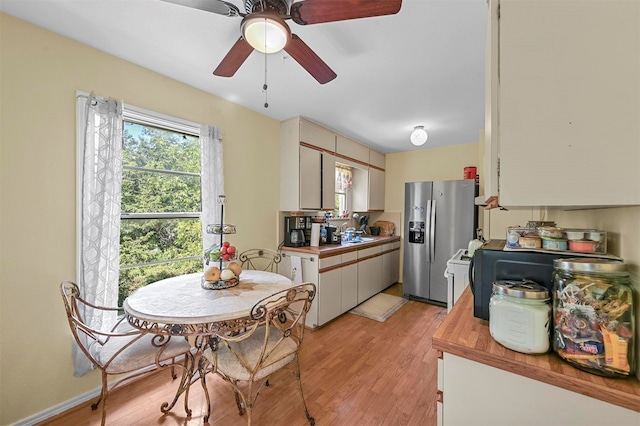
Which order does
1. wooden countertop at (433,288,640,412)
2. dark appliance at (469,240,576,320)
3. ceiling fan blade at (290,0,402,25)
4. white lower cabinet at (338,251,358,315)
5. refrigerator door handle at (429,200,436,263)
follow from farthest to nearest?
refrigerator door handle at (429,200,436,263), white lower cabinet at (338,251,358,315), ceiling fan blade at (290,0,402,25), dark appliance at (469,240,576,320), wooden countertop at (433,288,640,412)

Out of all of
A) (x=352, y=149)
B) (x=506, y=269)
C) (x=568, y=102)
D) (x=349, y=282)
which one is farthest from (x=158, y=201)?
(x=352, y=149)

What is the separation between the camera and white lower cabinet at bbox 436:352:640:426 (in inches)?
27.1

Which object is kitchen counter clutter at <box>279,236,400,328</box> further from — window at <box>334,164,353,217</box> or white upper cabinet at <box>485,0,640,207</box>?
white upper cabinet at <box>485,0,640,207</box>

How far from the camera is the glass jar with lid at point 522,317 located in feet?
2.65

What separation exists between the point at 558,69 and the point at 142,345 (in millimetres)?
2368

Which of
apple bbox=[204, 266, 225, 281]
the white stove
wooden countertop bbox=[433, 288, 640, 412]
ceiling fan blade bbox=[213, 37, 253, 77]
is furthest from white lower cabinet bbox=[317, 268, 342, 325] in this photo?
ceiling fan blade bbox=[213, 37, 253, 77]

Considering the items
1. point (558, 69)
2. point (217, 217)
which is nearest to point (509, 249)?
point (558, 69)

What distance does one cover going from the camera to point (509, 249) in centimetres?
106

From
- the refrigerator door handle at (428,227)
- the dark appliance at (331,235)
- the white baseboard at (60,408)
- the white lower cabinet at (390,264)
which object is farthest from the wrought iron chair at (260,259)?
the refrigerator door handle at (428,227)

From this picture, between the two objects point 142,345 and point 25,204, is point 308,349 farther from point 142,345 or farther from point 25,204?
point 25,204

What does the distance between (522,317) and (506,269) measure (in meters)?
0.24

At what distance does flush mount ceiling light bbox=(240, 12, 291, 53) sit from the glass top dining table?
56.3 inches

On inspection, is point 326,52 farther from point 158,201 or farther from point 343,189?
point 343,189

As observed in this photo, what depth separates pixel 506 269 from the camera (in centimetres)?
102
